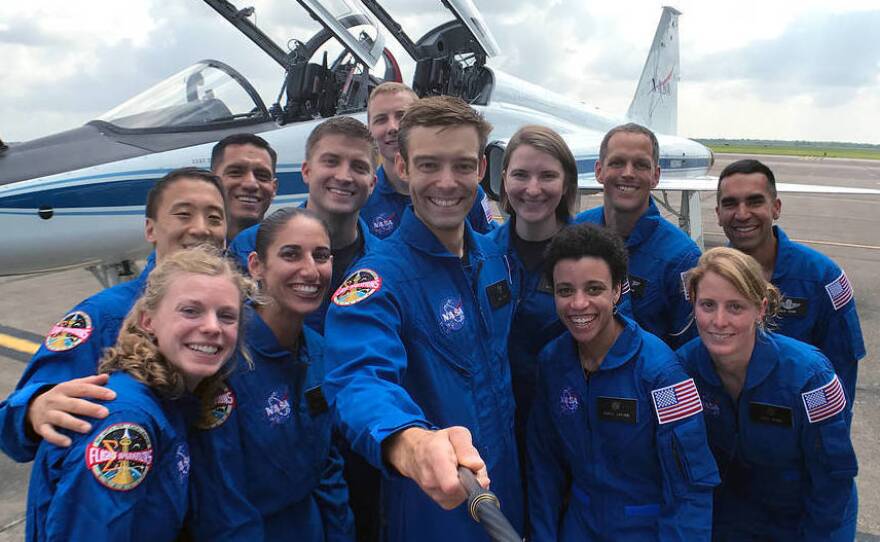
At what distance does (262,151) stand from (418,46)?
491 centimetres

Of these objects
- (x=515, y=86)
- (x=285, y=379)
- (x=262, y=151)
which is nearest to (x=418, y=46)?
(x=515, y=86)

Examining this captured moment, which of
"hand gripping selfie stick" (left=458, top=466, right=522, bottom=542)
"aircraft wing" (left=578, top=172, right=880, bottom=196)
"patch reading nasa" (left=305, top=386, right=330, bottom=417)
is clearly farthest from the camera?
"aircraft wing" (left=578, top=172, right=880, bottom=196)

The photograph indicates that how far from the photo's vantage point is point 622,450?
1.99m

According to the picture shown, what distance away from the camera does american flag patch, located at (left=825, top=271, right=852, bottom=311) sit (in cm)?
258

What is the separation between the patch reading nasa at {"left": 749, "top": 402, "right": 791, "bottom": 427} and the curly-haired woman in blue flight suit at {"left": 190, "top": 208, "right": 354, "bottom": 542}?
4.43 ft

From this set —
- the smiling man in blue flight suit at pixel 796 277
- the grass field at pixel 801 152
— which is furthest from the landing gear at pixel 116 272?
the grass field at pixel 801 152

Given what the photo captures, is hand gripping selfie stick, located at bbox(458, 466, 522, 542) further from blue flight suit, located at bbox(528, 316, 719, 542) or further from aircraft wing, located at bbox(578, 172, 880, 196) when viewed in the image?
aircraft wing, located at bbox(578, 172, 880, 196)

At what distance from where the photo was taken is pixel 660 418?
6.31 feet

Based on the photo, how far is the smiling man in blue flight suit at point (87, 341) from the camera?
4.63 feet

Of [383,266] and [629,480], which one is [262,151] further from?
[629,480]

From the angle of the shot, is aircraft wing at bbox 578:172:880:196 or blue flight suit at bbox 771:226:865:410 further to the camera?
aircraft wing at bbox 578:172:880:196

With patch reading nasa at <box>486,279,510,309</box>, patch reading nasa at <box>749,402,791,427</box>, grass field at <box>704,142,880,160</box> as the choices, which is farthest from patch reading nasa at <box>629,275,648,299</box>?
grass field at <box>704,142,880,160</box>

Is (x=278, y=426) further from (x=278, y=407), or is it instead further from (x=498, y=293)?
(x=498, y=293)

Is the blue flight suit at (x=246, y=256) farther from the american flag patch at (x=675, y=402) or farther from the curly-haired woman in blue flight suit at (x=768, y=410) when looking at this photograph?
the curly-haired woman in blue flight suit at (x=768, y=410)
